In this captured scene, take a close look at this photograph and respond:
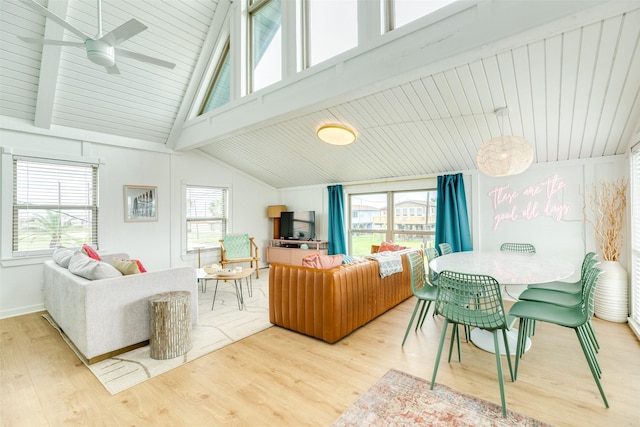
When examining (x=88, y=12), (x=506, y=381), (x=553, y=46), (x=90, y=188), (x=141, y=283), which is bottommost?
(x=506, y=381)

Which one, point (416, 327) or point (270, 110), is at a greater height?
point (270, 110)

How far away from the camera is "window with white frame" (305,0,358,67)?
316 centimetres

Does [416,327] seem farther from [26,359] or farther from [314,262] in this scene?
[26,359]

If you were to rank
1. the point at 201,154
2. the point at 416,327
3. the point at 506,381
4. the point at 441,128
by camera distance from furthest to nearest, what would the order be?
1. the point at 201,154
2. the point at 441,128
3. the point at 416,327
4. the point at 506,381

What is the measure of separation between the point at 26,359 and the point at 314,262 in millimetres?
2748

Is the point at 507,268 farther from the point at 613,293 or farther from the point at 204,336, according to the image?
the point at 204,336

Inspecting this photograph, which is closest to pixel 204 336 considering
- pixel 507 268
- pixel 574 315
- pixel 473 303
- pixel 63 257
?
pixel 63 257

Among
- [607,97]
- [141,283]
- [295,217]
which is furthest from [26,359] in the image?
[607,97]

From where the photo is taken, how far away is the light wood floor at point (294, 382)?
1.84 m

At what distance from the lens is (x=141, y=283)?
107 inches

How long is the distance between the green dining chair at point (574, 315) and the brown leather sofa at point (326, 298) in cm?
138

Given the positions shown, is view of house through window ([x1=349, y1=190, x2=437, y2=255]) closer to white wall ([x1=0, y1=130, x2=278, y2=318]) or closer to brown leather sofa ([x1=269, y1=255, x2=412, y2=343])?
brown leather sofa ([x1=269, y1=255, x2=412, y2=343])

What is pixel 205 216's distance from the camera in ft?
19.7

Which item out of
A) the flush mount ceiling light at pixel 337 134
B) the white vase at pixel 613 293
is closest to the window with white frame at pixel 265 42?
the flush mount ceiling light at pixel 337 134
